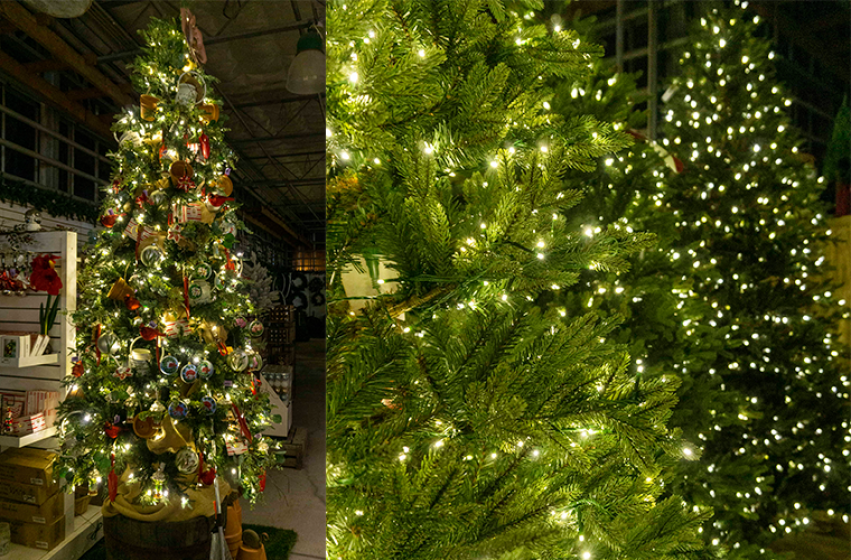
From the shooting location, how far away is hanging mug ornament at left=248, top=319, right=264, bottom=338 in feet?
2.47

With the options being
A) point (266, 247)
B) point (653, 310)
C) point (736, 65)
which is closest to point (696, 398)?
point (653, 310)

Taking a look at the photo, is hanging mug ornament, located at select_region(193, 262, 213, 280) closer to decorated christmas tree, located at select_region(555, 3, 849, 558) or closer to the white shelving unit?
the white shelving unit

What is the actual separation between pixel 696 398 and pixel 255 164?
2.41 meters

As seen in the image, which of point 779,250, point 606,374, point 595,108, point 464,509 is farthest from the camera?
Result: point 779,250

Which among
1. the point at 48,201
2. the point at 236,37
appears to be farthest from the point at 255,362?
the point at 236,37

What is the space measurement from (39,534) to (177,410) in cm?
29

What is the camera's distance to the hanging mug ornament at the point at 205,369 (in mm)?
705

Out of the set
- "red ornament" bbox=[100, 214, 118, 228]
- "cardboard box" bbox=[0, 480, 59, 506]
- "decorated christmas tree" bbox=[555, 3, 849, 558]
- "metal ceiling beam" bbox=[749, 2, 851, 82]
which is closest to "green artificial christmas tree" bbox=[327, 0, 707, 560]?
"red ornament" bbox=[100, 214, 118, 228]

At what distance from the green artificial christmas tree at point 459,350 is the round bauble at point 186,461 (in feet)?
0.70

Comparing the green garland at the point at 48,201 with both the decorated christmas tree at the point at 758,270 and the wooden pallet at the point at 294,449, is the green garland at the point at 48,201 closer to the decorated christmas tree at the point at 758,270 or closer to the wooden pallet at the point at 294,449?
the wooden pallet at the point at 294,449

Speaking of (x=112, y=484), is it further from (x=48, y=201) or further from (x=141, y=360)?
(x=48, y=201)

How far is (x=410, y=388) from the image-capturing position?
715 millimetres

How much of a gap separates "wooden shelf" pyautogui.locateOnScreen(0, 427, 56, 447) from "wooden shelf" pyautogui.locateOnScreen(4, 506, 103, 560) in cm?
15

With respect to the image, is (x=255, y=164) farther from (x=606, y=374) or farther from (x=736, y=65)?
(x=736, y=65)
